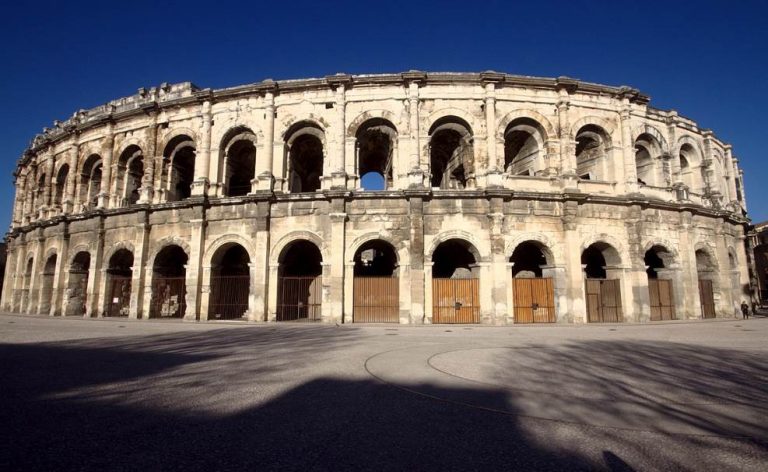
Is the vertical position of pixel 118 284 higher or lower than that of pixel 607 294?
higher

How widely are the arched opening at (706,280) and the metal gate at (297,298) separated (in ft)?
57.4

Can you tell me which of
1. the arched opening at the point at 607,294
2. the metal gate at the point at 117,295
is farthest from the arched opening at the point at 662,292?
the metal gate at the point at 117,295

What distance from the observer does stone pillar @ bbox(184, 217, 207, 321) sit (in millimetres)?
15016

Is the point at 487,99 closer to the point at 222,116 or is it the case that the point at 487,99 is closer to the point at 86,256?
the point at 222,116

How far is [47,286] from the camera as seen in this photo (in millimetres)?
19875


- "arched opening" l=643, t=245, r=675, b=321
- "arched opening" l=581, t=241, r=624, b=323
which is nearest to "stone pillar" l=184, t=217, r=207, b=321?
"arched opening" l=581, t=241, r=624, b=323

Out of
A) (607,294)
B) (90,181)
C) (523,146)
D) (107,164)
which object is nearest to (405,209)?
(523,146)

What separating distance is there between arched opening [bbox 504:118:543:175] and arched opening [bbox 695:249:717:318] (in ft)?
29.6

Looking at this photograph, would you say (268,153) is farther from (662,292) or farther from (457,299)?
(662,292)

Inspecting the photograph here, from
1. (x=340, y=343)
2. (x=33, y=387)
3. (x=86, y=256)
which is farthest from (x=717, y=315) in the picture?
(x=86, y=256)

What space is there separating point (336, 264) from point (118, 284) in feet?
36.9

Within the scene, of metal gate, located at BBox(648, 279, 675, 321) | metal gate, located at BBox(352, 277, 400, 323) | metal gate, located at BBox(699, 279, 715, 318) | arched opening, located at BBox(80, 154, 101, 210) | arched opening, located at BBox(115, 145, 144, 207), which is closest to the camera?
metal gate, located at BBox(352, 277, 400, 323)

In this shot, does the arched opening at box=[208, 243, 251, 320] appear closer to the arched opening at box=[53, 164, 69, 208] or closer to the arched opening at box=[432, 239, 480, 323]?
the arched opening at box=[432, 239, 480, 323]

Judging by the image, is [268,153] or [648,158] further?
[648,158]
